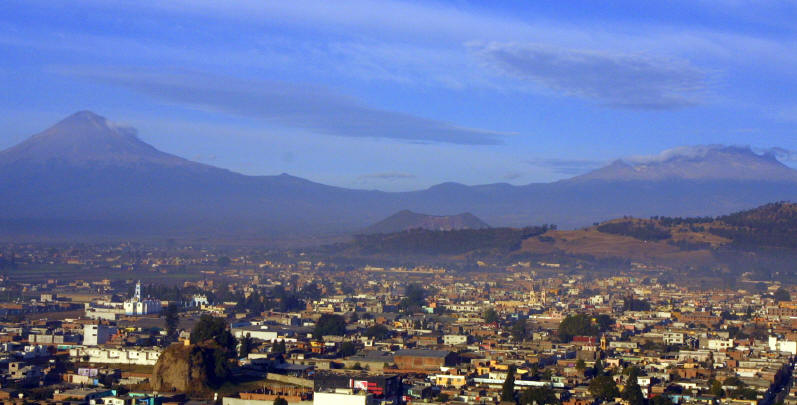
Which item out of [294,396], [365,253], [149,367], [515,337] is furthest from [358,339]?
[365,253]

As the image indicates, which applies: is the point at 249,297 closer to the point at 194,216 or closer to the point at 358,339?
the point at 358,339

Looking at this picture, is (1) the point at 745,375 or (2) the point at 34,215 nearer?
(1) the point at 745,375

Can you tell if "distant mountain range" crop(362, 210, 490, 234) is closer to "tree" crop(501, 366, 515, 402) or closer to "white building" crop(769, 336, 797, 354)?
"white building" crop(769, 336, 797, 354)

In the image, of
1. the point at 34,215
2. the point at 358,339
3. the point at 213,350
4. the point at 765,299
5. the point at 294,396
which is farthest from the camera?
the point at 34,215

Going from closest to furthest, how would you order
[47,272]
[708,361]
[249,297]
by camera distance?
[708,361] → [249,297] → [47,272]

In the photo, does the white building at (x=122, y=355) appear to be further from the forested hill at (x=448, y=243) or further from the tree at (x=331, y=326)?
the forested hill at (x=448, y=243)

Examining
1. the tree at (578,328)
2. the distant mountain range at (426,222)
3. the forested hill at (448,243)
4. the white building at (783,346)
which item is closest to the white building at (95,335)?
the tree at (578,328)
